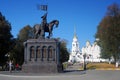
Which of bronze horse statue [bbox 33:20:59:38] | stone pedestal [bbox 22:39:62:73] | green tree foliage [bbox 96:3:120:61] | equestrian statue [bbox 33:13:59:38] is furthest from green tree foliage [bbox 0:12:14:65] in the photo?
stone pedestal [bbox 22:39:62:73]

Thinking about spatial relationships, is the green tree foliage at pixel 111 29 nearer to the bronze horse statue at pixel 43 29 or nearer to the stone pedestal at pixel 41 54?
the bronze horse statue at pixel 43 29

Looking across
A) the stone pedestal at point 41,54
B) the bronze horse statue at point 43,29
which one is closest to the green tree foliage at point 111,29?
the bronze horse statue at point 43,29

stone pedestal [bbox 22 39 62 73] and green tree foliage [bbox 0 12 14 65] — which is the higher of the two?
green tree foliage [bbox 0 12 14 65]

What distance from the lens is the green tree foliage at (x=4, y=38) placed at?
220 ft

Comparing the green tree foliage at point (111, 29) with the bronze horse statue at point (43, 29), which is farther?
the green tree foliage at point (111, 29)

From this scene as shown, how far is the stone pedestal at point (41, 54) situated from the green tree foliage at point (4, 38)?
23.4 meters

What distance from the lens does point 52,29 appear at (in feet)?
147

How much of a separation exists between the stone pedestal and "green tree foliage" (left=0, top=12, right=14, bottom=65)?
23.4m

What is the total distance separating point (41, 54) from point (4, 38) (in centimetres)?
2577

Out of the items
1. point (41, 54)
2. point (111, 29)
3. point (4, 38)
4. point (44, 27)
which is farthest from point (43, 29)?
point (111, 29)

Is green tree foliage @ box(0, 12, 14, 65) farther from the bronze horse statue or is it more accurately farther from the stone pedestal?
the stone pedestal

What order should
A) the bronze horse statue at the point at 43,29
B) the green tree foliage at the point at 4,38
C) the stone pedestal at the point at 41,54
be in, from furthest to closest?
the green tree foliage at the point at 4,38, the bronze horse statue at the point at 43,29, the stone pedestal at the point at 41,54

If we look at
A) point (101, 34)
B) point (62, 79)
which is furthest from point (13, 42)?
point (62, 79)

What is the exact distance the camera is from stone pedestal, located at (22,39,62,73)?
42.8 meters
